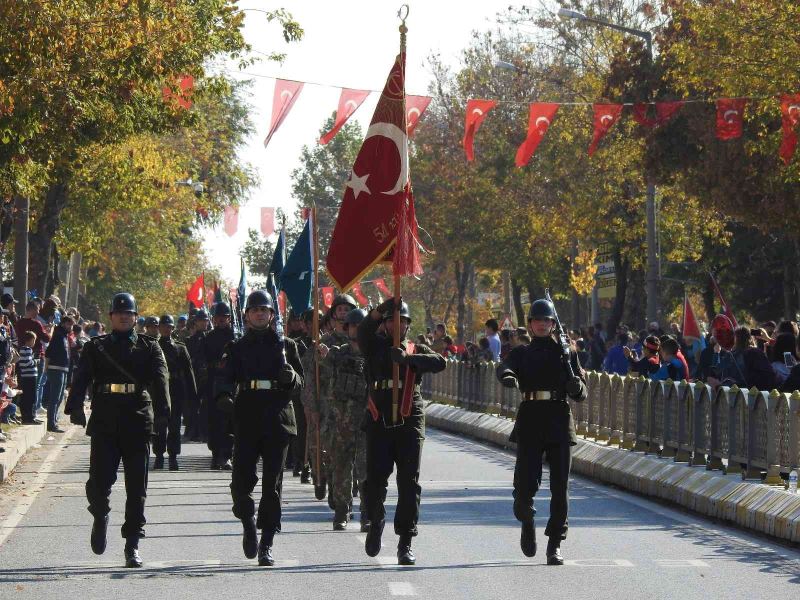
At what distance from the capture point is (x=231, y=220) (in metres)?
Result: 50.8

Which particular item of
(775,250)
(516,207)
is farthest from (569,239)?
(775,250)

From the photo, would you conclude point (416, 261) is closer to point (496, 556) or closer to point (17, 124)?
point (496, 556)

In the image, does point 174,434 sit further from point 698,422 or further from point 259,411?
point 259,411

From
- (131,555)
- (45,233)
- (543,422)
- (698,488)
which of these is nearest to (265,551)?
(131,555)

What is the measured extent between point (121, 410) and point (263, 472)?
1.04 metres

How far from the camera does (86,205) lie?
3994 cm

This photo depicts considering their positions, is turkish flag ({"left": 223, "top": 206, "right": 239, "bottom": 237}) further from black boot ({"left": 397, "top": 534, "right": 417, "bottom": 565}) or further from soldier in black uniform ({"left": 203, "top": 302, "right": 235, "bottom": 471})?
black boot ({"left": 397, "top": 534, "right": 417, "bottom": 565})

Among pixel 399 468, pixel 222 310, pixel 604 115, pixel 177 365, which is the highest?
pixel 604 115

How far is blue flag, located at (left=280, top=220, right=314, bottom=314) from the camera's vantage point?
18.4 m

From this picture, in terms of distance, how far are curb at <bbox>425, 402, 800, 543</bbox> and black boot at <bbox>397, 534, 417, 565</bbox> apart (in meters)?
3.26

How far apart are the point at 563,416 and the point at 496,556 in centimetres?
116

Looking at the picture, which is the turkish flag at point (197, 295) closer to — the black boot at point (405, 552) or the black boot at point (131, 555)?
the black boot at point (131, 555)

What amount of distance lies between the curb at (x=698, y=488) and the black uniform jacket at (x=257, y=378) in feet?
13.9

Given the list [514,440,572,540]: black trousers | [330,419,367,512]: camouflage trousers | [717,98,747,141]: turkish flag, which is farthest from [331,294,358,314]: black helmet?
[717,98,747,141]: turkish flag
